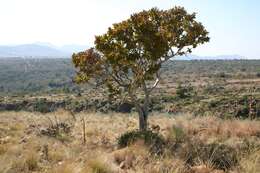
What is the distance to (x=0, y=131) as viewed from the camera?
49.0 ft

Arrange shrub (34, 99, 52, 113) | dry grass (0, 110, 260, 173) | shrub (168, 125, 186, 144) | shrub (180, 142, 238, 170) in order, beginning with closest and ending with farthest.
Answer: dry grass (0, 110, 260, 173) < shrub (180, 142, 238, 170) < shrub (168, 125, 186, 144) < shrub (34, 99, 52, 113)

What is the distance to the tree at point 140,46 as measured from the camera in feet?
41.4

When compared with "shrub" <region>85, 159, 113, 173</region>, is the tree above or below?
above

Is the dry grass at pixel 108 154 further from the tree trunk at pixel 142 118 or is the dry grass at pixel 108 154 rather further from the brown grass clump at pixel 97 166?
the tree trunk at pixel 142 118

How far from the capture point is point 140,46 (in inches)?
507

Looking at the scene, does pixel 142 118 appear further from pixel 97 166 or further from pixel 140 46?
pixel 97 166

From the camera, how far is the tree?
12617 millimetres

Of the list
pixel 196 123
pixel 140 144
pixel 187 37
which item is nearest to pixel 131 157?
pixel 140 144

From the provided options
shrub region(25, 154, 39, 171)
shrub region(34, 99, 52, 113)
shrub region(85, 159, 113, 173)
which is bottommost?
shrub region(34, 99, 52, 113)

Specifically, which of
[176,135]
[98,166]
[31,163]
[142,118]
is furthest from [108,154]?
[142,118]

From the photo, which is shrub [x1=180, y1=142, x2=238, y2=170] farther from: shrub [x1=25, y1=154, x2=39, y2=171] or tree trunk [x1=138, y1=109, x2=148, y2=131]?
tree trunk [x1=138, y1=109, x2=148, y2=131]

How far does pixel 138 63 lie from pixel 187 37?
5.77 ft

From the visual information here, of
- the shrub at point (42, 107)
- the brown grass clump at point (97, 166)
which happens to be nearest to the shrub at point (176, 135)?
the brown grass clump at point (97, 166)

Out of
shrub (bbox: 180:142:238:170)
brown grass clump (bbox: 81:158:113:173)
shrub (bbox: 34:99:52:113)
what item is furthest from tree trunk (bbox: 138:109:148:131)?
shrub (bbox: 34:99:52:113)
